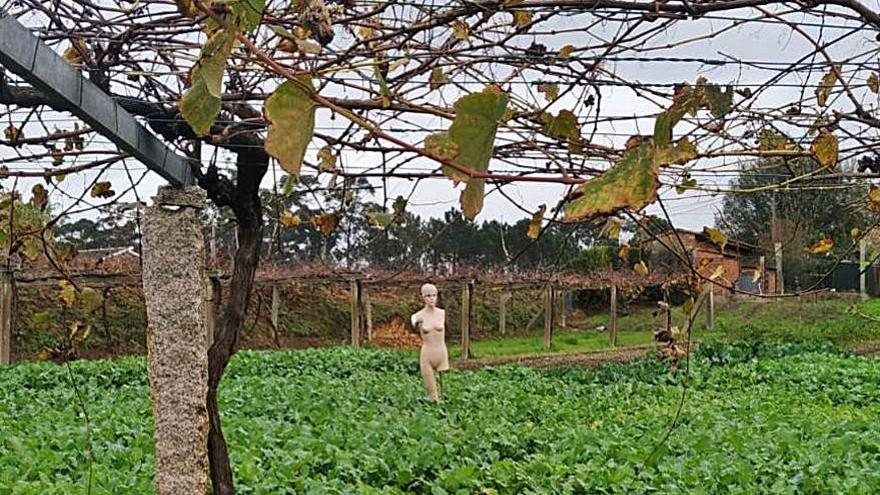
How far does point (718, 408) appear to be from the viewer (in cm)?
713

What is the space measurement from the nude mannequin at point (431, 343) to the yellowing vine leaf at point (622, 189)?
7.61 metres

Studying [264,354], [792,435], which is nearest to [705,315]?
[264,354]

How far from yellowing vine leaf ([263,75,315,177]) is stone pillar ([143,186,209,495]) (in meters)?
2.04

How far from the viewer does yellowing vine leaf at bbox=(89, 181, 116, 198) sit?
2.67 metres

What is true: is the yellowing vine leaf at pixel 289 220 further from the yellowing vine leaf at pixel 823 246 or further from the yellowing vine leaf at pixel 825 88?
the yellowing vine leaf at pixel 825 88

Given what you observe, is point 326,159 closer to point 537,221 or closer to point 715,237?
point 537,221

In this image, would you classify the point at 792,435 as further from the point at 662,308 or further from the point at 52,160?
the point at 52,160

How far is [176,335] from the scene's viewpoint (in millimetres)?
2543

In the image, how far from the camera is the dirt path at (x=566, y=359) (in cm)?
1352

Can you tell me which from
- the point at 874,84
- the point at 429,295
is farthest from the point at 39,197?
the point at 429,295

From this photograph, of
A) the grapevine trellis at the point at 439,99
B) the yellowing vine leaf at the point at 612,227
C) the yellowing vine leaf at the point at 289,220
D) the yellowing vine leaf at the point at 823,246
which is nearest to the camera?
the grapevine trellis at the point at 439,99

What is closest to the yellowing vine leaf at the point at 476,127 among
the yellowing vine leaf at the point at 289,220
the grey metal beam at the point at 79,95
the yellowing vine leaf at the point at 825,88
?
the grey metal beam at the point at 79,95

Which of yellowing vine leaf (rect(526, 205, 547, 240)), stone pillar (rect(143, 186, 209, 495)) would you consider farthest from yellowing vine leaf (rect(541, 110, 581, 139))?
stone pillar (rect(143, 186, 209, 495))

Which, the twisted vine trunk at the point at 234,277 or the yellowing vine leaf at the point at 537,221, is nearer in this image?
the yellowing vine leaf at the point at 537,221
